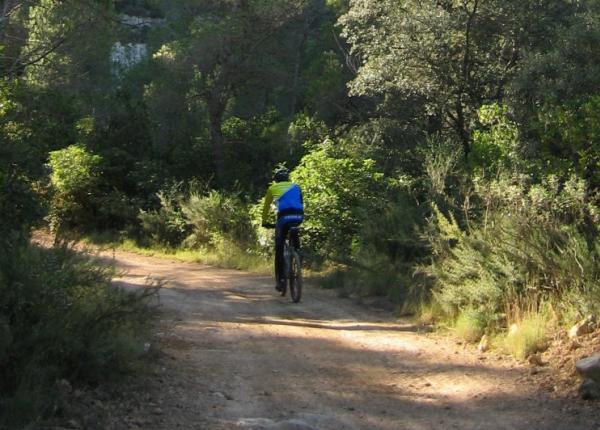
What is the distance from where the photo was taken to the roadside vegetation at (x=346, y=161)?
8844 mm

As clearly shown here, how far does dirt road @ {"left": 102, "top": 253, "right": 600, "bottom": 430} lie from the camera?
6387mm

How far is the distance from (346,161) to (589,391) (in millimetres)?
10696

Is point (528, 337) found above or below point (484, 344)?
above

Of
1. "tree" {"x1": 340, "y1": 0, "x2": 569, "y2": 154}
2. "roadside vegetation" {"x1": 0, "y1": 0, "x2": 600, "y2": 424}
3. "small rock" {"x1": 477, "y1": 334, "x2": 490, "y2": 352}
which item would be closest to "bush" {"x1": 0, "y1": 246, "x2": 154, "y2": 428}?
"roadside vegetation" {"x1": 0, "y1": 0, "x2": 600, "y2": 424}

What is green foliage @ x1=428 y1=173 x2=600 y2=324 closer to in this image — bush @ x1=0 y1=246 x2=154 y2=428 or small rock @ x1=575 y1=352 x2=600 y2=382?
small rock @ x1=575 y1=352 x2=600 y2=382

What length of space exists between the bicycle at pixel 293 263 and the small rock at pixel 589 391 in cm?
587

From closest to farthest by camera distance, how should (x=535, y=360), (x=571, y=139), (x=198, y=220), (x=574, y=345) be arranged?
(x=574, y=345), (x=535, y=360), (x=571, y=139), (x=198, y=220)

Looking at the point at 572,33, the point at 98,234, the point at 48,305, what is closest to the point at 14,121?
the point at 48,305

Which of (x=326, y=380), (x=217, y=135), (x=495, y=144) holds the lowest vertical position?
(x=326, y=380)

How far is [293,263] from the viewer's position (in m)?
12.4

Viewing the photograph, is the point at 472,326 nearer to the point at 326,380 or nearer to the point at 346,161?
the point at 326,380

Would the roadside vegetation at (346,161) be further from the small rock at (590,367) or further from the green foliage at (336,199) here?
the small rock at (590,367)

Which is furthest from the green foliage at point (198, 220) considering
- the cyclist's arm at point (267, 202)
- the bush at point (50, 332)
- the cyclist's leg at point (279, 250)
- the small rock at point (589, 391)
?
the small rock at point (589, 391)

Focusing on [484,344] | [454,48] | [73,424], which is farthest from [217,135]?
[73,424]
